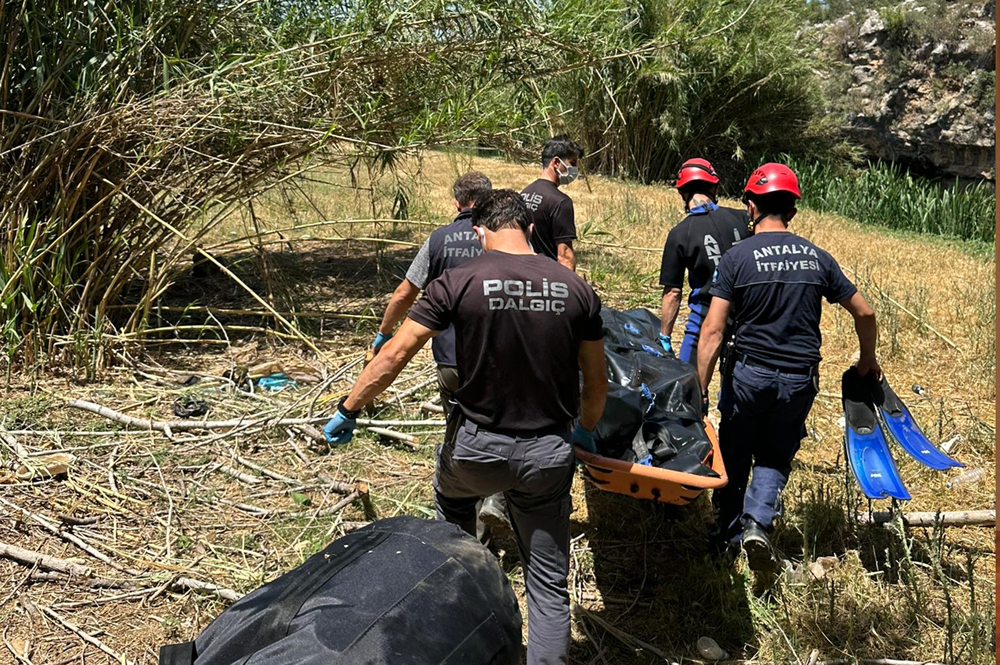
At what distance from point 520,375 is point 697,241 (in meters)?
2.07

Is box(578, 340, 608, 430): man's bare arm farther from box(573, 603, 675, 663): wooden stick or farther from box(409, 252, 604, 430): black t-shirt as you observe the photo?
box(573, 603, 675, 663): wooden stick

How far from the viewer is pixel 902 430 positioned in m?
3.68

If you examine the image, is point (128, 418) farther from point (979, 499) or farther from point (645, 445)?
point (979, 499)

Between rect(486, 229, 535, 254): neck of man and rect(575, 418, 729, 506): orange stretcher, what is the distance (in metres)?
0.83

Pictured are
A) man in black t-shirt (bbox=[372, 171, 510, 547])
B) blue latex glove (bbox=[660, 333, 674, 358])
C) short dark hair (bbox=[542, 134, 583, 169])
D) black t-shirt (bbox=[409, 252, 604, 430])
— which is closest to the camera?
black t-shirt (bbox=[409, 252, 604, 430])

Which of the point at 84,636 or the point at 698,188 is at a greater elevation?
the point at 698,188

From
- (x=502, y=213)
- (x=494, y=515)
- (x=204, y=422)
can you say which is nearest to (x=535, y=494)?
(x=502, y=213)

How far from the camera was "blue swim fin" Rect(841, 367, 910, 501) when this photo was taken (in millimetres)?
3383

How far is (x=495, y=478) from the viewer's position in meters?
2.85

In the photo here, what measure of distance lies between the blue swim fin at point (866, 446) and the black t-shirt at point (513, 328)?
1.43 meters

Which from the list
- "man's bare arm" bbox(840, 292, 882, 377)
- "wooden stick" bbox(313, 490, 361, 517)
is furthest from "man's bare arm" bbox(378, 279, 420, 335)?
"man's bare arm" bbox(840, 292, 882, 377)

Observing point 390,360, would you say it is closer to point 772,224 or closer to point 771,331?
point 771,331

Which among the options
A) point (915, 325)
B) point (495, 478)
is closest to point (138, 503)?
point (495, 478)

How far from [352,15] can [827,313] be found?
5.03 meters
